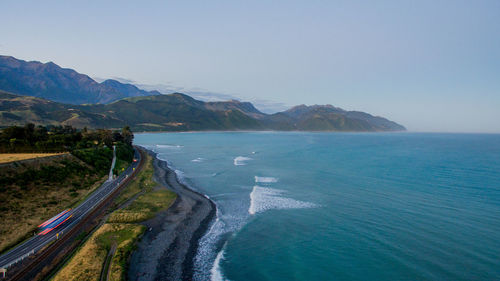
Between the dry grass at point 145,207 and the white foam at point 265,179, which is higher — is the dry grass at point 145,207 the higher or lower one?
the lower one

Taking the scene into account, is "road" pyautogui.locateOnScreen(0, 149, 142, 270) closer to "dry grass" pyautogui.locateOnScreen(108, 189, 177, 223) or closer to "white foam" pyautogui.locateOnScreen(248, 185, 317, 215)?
"dry grass" pyautogui.locateOnScreen(108, 189, 177, 223)

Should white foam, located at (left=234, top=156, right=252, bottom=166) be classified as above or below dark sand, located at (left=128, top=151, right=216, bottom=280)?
above

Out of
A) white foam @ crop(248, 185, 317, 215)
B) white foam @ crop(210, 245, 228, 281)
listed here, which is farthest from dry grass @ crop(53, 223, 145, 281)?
white foam @ crop(248, 185, 317, 215)

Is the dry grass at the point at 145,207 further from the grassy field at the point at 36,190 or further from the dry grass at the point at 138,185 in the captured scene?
the grassy field at the point at 36,190

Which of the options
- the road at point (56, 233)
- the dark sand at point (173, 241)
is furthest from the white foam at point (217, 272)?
the road at point (56, 233)

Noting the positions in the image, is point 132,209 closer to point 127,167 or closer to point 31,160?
point 31,160

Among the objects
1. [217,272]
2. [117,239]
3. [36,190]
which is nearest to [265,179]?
[117,239]

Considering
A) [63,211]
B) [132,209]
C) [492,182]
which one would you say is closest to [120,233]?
[132,209]
